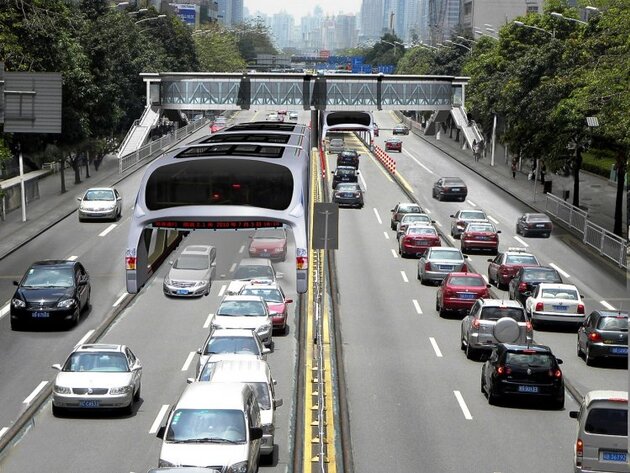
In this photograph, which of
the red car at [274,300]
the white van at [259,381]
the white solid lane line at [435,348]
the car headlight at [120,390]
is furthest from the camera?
the red car at [274,300]

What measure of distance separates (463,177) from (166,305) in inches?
1893

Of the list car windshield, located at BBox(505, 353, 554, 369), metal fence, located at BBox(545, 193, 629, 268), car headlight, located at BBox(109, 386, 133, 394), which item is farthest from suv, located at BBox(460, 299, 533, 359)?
metal fence, located at BBox(545, 193, 629, 268)

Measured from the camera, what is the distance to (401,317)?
132 feet

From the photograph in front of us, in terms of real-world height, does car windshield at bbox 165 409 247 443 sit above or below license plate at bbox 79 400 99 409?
above

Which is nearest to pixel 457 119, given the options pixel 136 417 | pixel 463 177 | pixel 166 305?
pixel 463 177

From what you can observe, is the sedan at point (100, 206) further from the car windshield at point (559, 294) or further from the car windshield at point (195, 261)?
the car windshield at point (195, 261)

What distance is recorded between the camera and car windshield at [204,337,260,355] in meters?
29.5

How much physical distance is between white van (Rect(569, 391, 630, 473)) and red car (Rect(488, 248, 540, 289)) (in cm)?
2398

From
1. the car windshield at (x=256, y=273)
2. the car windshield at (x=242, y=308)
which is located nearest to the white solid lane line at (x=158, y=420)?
the car windshield at (x=242, y=308)

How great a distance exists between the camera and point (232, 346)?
1166 inches

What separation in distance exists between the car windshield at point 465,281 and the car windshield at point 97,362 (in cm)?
1451

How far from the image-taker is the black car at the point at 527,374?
2745 centimetres

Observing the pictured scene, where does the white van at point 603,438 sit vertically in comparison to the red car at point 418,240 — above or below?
above

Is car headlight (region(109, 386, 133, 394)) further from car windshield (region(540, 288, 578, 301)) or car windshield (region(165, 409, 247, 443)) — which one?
car windshield (region(540, 288, 578, 301))
